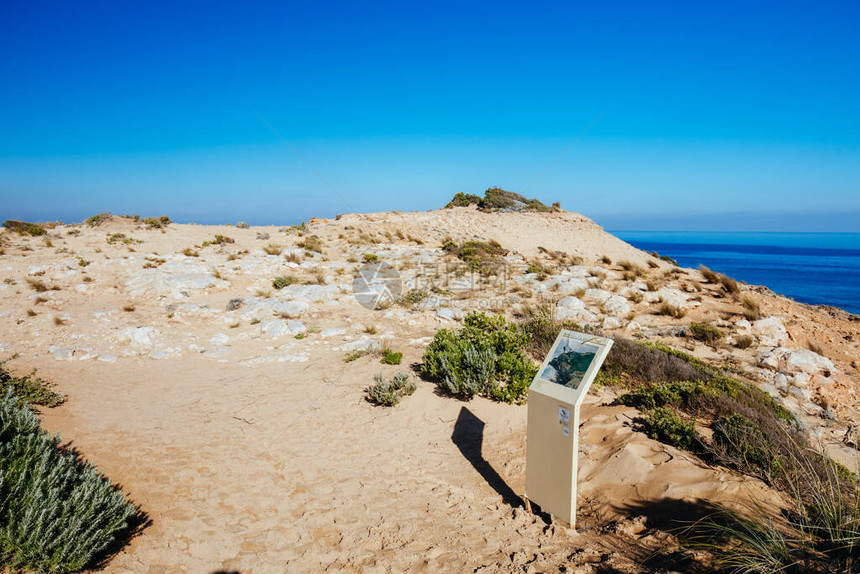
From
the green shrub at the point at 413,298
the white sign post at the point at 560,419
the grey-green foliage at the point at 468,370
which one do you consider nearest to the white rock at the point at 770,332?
the grey-green foliage at the point at 468,370

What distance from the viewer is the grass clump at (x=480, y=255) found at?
54.5ft

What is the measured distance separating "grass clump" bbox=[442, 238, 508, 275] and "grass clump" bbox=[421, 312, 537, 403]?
8.58 m

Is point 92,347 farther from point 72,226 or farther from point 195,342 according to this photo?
point 72,226

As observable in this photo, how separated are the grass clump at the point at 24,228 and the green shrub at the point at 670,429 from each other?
26999mm

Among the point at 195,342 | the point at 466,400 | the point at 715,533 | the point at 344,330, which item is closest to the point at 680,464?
the point at 715,533

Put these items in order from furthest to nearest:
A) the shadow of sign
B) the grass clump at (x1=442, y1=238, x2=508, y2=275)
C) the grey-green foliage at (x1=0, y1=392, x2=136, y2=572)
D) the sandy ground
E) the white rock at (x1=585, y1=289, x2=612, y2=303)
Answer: the grass clump at (x1=442, y1=238, x2=508, y2=275) → the white rock at (x1=585, y1=289, x2=612, y2=303) → the shadow of sign → the sandy ground → the grey-green foliage at (x1=0, y1=392, x2=136, y2=572)

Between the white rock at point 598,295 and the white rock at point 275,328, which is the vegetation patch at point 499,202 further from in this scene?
the white rock at point 275,328

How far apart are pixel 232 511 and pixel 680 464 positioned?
4.63 meters

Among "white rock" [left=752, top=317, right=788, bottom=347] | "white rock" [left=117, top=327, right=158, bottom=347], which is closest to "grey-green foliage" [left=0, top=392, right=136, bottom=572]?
"white rock" [left=117, top=327, right=158, bottom=347]

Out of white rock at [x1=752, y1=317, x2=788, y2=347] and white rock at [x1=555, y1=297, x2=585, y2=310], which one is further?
white rock at [x1=555, y1=297, x2=585, y2=310]

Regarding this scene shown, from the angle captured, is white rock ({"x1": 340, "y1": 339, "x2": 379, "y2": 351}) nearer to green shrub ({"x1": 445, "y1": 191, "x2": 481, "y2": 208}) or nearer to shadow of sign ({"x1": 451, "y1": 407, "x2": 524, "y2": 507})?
shadow of sign ({"x1": 451, "y1": 407, "x2": 524, "y2": 507})

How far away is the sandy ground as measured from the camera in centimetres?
354

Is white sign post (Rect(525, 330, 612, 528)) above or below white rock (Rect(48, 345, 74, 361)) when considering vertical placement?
above

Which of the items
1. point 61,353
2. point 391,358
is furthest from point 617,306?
point 61,353
